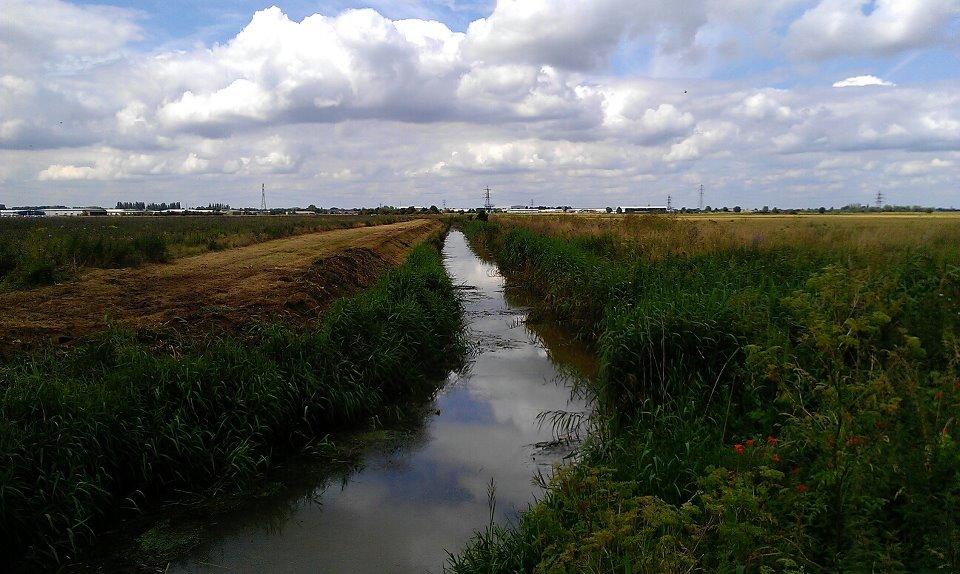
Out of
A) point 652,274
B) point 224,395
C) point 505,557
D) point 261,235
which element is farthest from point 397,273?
point 261,235

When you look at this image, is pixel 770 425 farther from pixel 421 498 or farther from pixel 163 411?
pixel 163 411

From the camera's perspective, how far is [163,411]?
19.0ft

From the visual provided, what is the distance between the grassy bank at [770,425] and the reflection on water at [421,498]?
2.13ft

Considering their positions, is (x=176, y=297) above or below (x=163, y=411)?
above

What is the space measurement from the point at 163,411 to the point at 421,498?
271cm

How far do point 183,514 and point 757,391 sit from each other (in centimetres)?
553

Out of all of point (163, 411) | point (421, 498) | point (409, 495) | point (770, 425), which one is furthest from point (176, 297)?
point (770, 425)

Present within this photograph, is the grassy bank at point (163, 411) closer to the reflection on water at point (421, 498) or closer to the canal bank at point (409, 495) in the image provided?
the canal bank at point (409, 495)

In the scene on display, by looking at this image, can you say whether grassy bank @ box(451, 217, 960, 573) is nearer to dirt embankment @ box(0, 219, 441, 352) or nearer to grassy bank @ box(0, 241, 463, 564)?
grassy bank @ box(0, 241, 463, 564)

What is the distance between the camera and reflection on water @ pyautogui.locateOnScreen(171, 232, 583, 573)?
187 inches

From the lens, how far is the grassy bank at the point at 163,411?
468 cm

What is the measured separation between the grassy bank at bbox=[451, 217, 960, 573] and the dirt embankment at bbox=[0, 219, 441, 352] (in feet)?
19.4

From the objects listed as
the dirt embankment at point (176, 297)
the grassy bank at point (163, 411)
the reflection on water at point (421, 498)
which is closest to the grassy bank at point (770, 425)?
the reflection on water at point (421, 498)

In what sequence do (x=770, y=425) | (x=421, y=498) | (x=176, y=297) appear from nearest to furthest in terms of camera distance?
(x=770, y=425) → (x=421, y=498) → (x=176, y=297)
